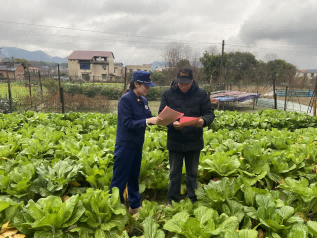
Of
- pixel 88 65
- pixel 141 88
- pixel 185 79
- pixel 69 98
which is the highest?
pixel 88 65

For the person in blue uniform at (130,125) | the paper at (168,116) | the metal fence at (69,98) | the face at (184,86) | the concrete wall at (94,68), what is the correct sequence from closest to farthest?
the paper at (168,116)
the person in blue uniform at (130,125)
the face at (184,86)
the metal fence at (69,98)
the concrete wall at (94,68)

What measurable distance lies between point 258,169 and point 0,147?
153 inches

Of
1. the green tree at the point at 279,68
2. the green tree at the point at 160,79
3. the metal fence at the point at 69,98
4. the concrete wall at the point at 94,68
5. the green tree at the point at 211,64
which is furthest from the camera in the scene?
the concrete wall at the point at 94,68

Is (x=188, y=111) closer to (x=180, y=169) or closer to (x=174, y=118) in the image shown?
(x=174, y=118)

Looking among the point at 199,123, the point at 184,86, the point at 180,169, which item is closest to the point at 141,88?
the point at 184,86

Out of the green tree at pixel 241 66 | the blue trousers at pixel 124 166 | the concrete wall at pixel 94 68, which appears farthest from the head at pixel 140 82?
the concrete wall at pixel 94 68

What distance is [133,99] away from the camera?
7.99 ft

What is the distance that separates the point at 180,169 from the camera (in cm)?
269

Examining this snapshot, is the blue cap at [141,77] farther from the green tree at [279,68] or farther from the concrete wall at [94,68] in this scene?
the concrete wall at [94,68]

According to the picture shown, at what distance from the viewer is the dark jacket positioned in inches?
100

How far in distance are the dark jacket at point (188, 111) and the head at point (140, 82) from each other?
0.34 metres

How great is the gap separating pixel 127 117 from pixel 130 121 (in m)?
0.05

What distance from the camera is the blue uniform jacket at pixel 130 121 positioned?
7.70 feet

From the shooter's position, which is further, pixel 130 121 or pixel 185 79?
pixel 185 79
